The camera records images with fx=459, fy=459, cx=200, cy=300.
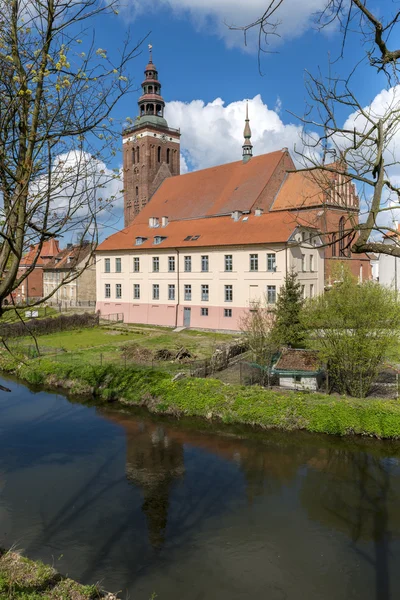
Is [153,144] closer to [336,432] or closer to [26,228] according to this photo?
[336,432]

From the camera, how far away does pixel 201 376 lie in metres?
18.9

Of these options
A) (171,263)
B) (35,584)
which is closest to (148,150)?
(171,263)

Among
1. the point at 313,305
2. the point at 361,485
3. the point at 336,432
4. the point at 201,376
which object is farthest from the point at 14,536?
the point at 313,305

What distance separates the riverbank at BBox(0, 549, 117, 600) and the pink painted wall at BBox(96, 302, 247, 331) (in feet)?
77.9

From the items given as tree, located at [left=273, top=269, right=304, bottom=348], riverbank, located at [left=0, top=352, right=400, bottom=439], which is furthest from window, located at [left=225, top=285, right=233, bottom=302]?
riverbank, located at [left=0, top=352, right=400, bottom=439]

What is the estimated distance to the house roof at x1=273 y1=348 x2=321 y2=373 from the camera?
1683 cm

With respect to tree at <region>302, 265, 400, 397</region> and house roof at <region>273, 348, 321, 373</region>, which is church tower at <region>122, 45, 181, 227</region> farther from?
tree at <region>302, 265, 400, 397</region>

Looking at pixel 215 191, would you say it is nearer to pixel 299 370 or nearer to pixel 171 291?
pixel 171 291

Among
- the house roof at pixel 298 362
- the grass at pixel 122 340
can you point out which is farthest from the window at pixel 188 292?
the house roof at pixel 298 362

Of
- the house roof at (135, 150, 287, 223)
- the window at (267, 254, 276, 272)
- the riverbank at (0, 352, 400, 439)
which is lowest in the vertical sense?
the riverbank at (0, 352, 400, 439)

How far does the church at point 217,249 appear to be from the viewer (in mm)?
29719

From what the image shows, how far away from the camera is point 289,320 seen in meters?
20.4

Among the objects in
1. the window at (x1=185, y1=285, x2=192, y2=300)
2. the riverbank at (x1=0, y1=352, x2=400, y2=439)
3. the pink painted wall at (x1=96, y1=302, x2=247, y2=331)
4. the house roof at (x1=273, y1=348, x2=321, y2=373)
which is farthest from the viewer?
the window at (x1=185, y1=285, x2=192, y2=300)

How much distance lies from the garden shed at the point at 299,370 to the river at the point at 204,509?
299 cm
